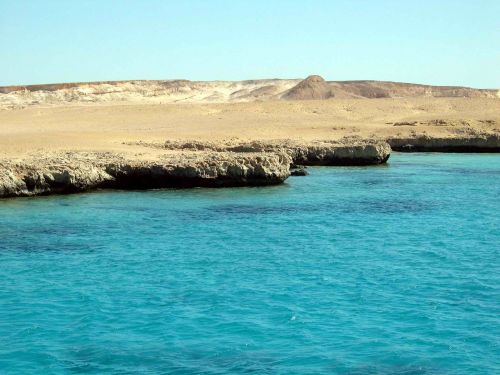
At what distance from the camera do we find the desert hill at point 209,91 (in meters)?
82.7

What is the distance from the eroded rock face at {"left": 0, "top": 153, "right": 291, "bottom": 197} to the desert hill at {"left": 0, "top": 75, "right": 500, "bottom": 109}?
55.9 meters

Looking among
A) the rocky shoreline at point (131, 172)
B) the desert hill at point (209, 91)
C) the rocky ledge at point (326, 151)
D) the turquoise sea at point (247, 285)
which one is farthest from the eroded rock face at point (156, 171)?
the desert hill at point (209, 91)

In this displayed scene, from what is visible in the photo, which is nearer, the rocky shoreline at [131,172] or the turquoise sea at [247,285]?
the turquoise sea at [247,285]

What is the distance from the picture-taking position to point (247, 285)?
1307 cm

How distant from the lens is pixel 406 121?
5200 cm

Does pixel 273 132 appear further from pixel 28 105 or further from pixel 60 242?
pixel 28 105

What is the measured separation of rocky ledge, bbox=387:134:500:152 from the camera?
41781 mm

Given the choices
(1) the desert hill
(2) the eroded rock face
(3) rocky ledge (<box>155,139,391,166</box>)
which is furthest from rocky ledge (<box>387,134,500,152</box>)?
(1) the desert hill

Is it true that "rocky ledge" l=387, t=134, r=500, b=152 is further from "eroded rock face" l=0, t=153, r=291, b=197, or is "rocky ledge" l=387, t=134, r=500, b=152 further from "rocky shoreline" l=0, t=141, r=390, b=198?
"eroded rock face" l=0, t=153, r=291, b=197

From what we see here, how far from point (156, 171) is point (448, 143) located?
22.8 metres

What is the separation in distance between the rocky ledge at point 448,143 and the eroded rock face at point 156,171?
19.7 meters

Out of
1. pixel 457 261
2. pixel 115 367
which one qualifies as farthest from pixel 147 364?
pixel 457 261

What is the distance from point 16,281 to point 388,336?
6.17 metres

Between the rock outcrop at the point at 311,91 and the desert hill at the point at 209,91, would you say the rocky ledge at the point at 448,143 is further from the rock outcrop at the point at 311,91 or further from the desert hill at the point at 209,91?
the rock outcrop at the point at 311,91
